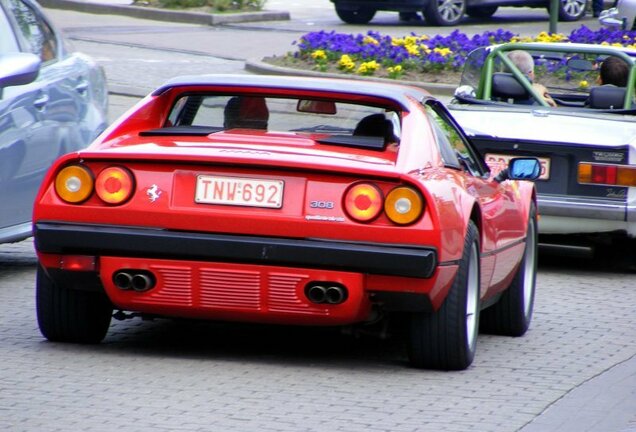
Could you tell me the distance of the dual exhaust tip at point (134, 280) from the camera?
21.6 ft

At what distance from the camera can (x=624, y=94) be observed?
1127 centimetres

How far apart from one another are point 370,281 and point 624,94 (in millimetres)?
5271

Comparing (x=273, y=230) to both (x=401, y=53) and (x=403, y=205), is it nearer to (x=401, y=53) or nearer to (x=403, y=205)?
(x=403, y=205)

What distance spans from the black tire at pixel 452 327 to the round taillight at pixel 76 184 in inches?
56.6

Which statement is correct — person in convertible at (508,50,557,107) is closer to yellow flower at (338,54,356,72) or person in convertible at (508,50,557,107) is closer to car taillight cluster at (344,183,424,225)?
car taillight cluster at (344,183,424,225)

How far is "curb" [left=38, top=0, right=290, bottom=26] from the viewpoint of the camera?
98.3 ft

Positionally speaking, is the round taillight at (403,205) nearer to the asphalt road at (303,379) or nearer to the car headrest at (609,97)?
the asphalt road at (303,379)

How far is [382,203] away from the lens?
645 cm

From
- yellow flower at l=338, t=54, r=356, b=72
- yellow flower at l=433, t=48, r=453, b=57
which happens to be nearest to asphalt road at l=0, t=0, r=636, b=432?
yellow flower at l=338, t=54, r=356, b=72

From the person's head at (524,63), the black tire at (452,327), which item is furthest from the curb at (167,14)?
the black tire at (452,327)

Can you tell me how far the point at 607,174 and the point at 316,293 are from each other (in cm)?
412

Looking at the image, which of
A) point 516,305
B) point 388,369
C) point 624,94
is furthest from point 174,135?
point 624,94

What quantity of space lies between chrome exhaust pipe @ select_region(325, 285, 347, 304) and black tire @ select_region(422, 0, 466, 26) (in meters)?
24.5

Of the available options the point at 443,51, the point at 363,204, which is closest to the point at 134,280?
the point at 363,204
